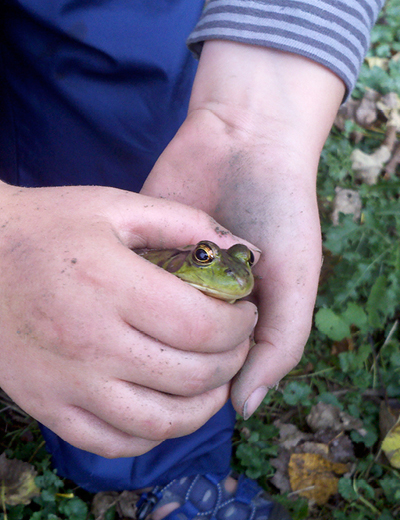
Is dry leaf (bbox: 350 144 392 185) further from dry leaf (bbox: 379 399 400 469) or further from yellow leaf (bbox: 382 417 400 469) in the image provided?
yellow leaf (bbox: 382 417 400 469)

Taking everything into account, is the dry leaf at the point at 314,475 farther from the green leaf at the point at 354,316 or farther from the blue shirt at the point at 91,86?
the blue shirt at the point at 91,86

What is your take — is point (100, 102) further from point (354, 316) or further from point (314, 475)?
point (314, 475)

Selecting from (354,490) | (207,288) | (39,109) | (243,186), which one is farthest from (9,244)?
(354,490)

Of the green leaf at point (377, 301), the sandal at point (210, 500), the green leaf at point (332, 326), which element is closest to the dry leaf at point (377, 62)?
the green leaf at point (377, 301)

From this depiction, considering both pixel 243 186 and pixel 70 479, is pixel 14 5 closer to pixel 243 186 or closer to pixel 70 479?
pixel 243 186

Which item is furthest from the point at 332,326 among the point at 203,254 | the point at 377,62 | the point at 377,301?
the point at 377,62

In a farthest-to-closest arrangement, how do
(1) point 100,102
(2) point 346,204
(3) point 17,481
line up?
(2) point 346,204
(1) point 100,102
(3) point 17,481

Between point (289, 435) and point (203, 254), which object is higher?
point (203, 254)

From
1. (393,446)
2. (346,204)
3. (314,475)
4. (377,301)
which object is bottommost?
(314,475)
